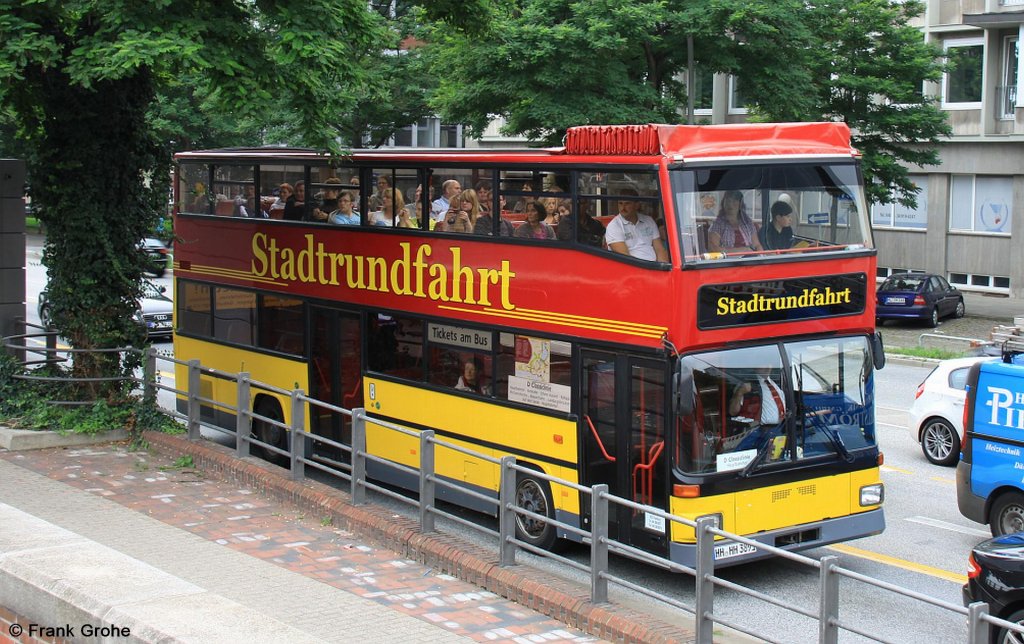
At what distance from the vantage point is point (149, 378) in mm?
15656

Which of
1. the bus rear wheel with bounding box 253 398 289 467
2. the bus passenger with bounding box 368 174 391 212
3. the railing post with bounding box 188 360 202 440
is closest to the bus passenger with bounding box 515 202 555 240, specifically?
the bus passenger with bounding box 368 174 391 212

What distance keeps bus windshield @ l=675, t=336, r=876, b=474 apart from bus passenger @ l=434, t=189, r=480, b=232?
3312 mm

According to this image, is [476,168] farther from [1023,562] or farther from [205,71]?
[1023,562]

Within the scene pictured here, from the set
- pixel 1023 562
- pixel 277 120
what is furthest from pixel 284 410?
pixel 277 120

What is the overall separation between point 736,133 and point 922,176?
32.7 m

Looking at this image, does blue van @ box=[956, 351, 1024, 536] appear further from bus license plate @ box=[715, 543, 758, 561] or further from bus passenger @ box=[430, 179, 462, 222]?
bus passenger @ box=[430, 179, 462, 222]

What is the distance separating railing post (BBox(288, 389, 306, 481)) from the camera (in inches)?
498

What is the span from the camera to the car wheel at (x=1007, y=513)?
12.4 m

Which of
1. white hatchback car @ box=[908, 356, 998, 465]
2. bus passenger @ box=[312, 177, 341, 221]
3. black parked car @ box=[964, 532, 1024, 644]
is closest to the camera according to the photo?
black parked car @ box=[964, 532, 1024, 644]

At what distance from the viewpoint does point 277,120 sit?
3738 centimetres

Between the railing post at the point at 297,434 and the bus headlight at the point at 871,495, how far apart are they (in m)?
5.50

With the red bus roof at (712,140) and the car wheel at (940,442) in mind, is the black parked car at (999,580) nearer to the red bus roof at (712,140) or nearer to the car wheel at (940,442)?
the red bus roof at (712,140)

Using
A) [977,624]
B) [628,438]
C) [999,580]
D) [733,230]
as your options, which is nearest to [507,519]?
[628,438]

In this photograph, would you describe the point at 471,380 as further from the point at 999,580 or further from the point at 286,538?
the point at 999,580
